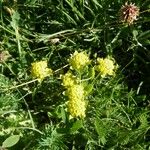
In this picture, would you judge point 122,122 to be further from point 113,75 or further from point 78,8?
point 78,8

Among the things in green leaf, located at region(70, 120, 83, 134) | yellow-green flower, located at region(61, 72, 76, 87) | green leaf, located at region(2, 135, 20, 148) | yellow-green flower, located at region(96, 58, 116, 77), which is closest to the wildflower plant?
yellow-green flower, located at region(96, 58, 116, 77)

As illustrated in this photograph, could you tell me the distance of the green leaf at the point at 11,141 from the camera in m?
1.96

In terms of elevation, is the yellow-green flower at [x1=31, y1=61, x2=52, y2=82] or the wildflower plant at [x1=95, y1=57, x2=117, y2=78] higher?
the yellow-green flower at [x1=31, y1=61, x2=52, y2=82]

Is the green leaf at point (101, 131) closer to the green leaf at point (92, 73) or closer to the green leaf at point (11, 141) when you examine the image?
Result: the green leaf at point (92, 73)

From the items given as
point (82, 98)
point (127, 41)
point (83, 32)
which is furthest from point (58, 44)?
point (82, 98)

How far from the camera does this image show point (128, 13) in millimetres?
2109

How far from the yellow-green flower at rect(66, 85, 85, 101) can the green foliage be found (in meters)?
0.07

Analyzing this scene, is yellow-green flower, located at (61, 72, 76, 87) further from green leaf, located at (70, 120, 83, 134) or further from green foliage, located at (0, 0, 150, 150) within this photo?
green leaf, located at (70, 120, 83, 134)

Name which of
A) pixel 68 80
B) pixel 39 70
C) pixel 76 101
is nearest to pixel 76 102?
pixel 76 101

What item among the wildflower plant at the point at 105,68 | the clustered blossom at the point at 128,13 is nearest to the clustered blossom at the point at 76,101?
the wildflower plant at the point at 105,68

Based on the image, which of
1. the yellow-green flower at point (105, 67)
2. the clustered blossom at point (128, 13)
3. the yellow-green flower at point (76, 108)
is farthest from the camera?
the clustered blossom at point (128, 13)

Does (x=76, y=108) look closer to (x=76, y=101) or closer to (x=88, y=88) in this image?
(x=76, y=101)

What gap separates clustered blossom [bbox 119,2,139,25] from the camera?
2109 millimetres

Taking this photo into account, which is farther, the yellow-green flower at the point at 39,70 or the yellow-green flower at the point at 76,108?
the yellow-green flower at the point at 39,70
